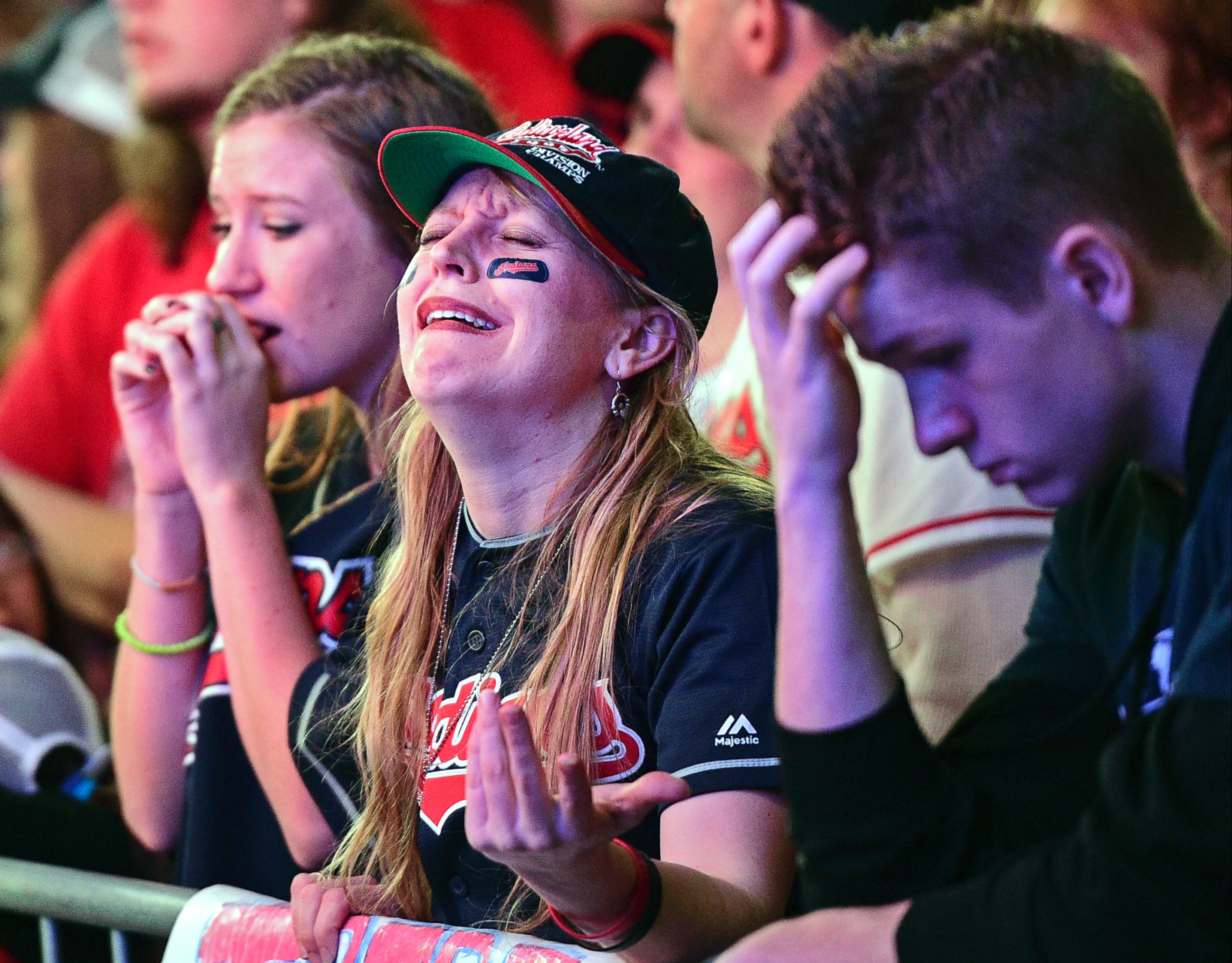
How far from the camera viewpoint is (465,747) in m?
1.44

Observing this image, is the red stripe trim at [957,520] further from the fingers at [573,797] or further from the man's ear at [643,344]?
the fingers at [573,797]

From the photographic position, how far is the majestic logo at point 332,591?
6.00ft

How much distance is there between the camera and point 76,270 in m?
3.35

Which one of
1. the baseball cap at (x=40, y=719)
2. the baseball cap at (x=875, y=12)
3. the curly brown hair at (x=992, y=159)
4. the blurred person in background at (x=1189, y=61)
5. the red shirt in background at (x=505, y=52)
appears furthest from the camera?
the red shirt in background at (x=505, y=52)

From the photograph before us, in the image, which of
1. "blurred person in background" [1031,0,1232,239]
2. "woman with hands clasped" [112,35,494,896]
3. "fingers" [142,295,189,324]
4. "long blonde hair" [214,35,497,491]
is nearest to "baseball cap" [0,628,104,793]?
"woman with hands clasped" [112,35,494,896]

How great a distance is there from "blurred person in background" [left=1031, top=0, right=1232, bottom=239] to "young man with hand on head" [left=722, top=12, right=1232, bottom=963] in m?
0.75

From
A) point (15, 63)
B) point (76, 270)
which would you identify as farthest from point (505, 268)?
point (15, 63)

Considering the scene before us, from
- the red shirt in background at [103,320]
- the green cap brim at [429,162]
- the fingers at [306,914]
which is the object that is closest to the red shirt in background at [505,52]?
the red shirt in background at [103,320]

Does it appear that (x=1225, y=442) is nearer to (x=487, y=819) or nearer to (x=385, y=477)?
(x=487, y=819)

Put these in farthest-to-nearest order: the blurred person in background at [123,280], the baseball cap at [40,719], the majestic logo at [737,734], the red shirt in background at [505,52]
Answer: the red shirt in background at [505,52] < the blurred person in background at [123,280] < the baseball cap at [40,719] < the majestic logo at [737,734]

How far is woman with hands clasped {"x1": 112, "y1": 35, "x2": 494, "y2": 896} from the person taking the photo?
1825 mm

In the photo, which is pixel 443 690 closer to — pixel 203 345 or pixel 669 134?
pixel 203 345

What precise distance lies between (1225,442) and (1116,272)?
16cm

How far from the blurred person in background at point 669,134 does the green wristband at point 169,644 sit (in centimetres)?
104
